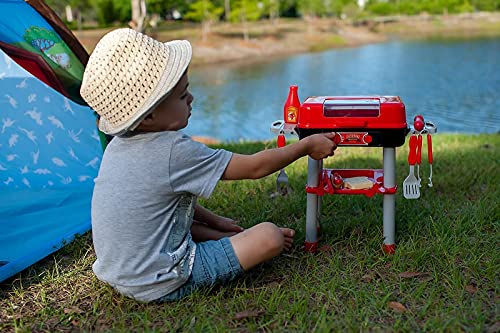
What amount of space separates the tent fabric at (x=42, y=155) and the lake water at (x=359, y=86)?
427cm

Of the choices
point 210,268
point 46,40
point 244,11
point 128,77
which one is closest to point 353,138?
point 210,268

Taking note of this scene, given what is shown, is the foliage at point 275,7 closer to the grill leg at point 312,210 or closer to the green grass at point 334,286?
the green grass at point 334,286

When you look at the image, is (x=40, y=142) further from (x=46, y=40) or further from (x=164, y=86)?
(x=164, y=86)

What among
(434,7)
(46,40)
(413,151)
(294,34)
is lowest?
(294,34)

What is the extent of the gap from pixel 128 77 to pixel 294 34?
1026 inches

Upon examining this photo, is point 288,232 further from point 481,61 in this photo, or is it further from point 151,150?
point 481,61

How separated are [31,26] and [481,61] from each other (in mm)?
15667

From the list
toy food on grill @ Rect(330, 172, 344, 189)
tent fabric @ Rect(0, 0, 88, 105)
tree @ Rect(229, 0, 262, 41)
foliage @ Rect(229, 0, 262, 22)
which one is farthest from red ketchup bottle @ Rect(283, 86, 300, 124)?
foliage @ Rect(229, 0, 262, 22)

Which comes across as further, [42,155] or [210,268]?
[42,155]

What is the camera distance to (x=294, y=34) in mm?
26984

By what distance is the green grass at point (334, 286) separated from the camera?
174 cm

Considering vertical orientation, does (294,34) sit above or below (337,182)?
below

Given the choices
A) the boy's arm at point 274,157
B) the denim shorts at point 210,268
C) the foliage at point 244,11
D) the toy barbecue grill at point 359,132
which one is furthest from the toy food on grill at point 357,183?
the foliage at point 244,11

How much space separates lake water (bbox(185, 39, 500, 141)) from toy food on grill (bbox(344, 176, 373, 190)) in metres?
5.17
